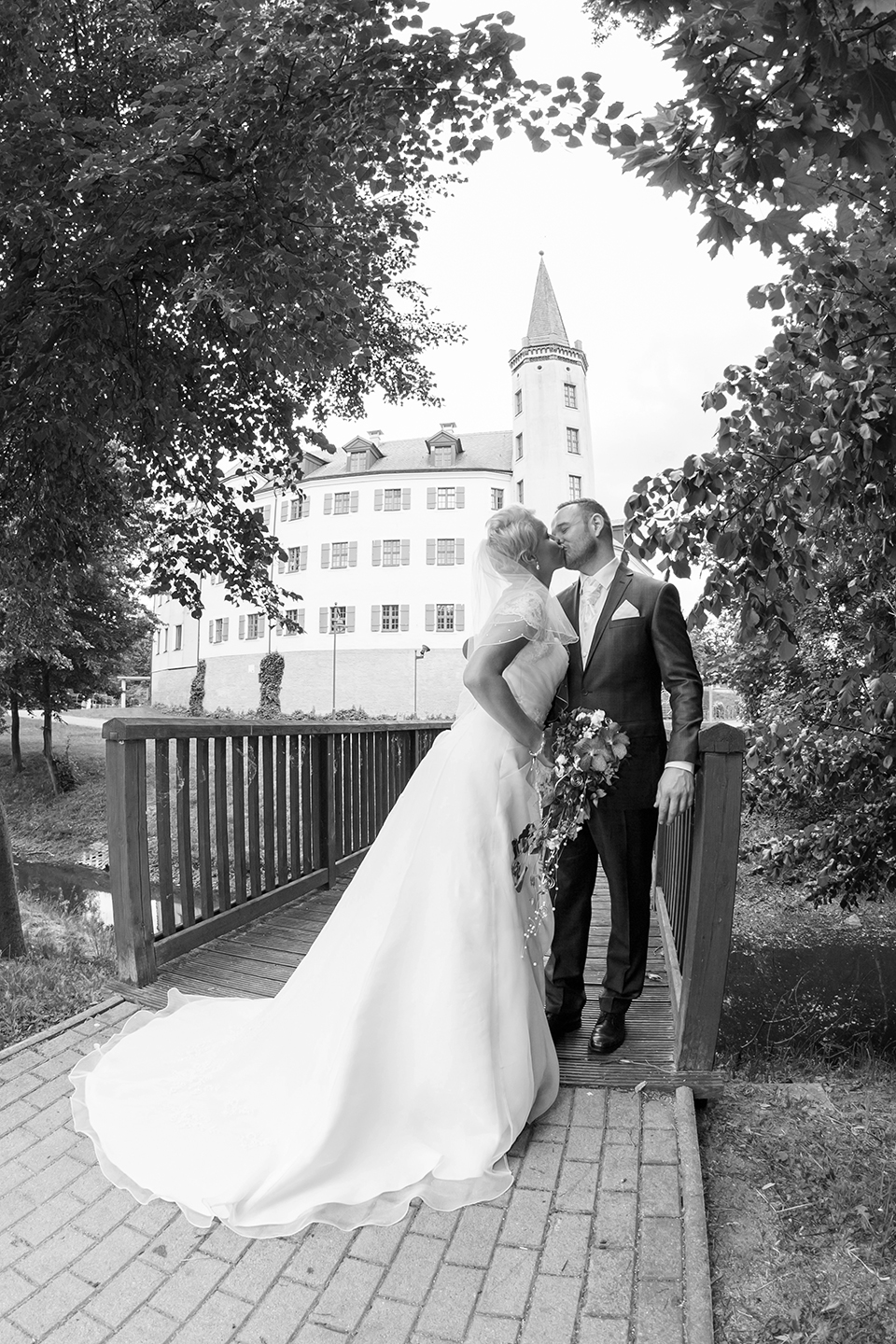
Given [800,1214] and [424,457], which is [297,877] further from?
[424,457]

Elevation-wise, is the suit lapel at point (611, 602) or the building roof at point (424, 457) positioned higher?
the building roof at point (424, 457)


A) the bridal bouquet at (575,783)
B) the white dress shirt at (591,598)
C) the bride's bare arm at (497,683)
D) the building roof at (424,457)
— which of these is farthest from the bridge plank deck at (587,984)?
the building roof at (424,457)

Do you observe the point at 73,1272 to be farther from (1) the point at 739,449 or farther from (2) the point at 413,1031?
(1) the point at 739,449

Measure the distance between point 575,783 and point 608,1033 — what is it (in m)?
0.99

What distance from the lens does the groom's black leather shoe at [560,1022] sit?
3.66 metres

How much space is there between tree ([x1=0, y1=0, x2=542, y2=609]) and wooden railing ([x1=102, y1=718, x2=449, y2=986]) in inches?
88.0

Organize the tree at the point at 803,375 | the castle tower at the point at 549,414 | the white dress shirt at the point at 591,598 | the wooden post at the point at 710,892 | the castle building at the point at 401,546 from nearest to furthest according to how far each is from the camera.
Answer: the tree at the point at 803,375
the wooden post at the point at 710,892
the white dress shirt at the point at 591,598
the castle building at the point at 401,546
the castle tower at the point at 549,414

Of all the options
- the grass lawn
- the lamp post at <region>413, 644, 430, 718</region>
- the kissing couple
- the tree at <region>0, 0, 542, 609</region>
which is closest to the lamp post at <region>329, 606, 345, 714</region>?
the lamp post at <region>413, 644, 430, 718</region>

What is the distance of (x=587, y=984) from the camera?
14.6ft

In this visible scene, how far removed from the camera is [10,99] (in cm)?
450

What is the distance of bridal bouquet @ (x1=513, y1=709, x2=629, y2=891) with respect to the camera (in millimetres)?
3312

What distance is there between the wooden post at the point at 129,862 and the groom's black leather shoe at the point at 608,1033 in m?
2.13

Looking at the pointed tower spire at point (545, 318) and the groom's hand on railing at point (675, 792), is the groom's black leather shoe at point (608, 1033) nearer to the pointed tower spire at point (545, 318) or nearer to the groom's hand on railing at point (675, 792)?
the groom's hand on railing at point (675, 792)

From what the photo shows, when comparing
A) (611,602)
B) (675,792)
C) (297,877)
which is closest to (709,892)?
(675,792)
